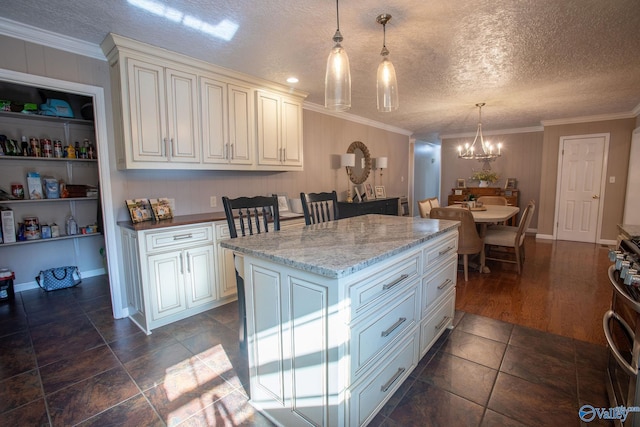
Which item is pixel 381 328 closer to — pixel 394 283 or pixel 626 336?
pixel 394 283

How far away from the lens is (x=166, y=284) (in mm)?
2516

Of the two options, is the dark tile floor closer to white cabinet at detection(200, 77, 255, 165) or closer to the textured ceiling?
white cabinet at detection(200, 77, 255, 165)

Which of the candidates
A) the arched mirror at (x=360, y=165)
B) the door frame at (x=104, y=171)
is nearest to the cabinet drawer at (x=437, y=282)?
the door frame at (x=104, y=171)

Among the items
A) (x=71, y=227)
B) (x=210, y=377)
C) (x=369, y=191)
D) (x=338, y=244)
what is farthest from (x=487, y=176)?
(x=71, y=227)

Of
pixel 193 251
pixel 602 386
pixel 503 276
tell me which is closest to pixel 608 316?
pixel 602 386

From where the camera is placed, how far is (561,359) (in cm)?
201

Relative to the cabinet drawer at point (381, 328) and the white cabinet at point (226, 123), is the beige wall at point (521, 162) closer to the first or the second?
the white cabinet at point (226, 123)

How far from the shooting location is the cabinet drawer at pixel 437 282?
1.83m

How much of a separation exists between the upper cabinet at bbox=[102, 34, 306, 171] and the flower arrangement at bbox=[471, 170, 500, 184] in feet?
17.0

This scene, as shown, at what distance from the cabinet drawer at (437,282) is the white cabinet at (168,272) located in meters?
1.91

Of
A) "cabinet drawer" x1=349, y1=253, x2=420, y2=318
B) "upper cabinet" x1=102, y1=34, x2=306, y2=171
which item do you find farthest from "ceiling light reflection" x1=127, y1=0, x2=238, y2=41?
"cabinet drawer" x1=349, y1=253, x2=420, y2=318

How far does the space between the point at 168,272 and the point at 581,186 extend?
22.6 ft

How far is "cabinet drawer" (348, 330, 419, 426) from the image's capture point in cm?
131

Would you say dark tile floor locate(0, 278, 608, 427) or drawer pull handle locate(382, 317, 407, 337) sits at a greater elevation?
drawer pull handle locate(382, 317, 407, 337)
